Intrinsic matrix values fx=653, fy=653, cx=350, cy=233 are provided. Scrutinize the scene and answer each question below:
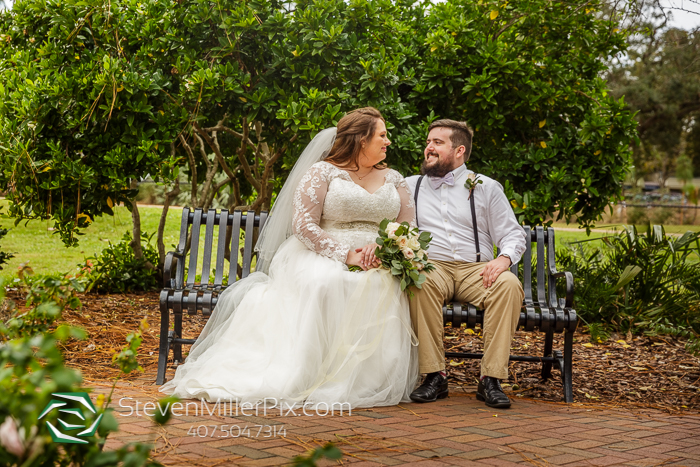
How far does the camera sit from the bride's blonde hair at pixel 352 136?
4.60 meters

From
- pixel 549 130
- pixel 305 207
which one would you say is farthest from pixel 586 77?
pixel 305 207

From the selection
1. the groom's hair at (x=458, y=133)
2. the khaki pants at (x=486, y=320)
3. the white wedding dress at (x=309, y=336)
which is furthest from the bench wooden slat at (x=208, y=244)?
the groom's hair at (x=458, y=133)

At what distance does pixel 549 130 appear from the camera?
626 cm

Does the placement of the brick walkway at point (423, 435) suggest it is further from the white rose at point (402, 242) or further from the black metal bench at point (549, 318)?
the white rose at point (402, 242)

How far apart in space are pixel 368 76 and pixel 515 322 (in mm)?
2398

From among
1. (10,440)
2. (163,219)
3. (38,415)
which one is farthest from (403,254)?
(163,219)

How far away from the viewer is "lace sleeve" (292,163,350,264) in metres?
4.33

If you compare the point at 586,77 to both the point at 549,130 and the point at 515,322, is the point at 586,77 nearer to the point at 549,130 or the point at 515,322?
the point at 549,130

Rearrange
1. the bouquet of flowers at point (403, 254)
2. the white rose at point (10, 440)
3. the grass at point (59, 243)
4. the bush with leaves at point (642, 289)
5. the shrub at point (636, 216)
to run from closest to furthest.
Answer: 1. the white rose at point (10, 440)
2. the bouquet of flowers at point (403, 254)
3. the bush with leaves at point (642, 289)
4. the grass at point (59, 243)
5. the shrub at point (636, 216)

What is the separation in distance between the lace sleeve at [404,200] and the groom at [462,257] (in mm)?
96

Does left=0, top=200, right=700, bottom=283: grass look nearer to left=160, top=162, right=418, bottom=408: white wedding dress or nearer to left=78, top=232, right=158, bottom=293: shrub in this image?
left=78, top=232, right=158, bottom=293: shrub

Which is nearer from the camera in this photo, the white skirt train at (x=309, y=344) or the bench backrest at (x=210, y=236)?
the white skirt train at (x=309, y=344)

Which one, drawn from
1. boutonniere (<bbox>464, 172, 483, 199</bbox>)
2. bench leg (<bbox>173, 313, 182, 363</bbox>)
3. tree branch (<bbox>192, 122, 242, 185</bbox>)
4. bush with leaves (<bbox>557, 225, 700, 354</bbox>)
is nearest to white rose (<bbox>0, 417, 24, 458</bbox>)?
bench leg (<bbox>173, 313, 182, 363</bbox>)

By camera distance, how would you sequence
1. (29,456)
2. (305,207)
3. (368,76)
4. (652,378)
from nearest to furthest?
1. (29,456)
2. (305,207)
3. (652,378)
4. (368,76)
